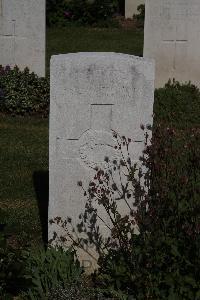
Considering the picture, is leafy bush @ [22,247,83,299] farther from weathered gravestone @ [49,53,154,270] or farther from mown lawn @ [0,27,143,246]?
weathered gravestone @ [49,53,154,270]

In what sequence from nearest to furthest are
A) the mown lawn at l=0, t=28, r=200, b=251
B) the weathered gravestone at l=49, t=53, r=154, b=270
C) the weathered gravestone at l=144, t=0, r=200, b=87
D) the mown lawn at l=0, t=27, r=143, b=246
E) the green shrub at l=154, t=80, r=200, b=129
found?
the weathered gravestone at l=49, t=53, r=154, b=270 < the mown lawn at l=0, t=27, r=143, b=246 < the mown lawn at l=0, t=28, r=200, b=251 < the green shrub at l=154, t=80, r=200, b=129 < the weathered gravestone at l=144, t=0, r=200, b=87

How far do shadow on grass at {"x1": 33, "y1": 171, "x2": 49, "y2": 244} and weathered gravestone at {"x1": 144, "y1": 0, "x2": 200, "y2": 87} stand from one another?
342 cm

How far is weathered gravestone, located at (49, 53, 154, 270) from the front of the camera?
4.03 meters

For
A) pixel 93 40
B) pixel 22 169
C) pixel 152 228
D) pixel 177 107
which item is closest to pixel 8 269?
pixel 152 228

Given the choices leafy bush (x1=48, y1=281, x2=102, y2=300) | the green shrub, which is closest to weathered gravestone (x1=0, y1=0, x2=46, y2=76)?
the green shrub

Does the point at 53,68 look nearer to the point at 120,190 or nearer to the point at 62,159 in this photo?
the point at 62,159

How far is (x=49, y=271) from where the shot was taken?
394cm

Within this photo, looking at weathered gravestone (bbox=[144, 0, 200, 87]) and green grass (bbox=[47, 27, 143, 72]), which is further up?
green grass (bbox=[47, 27, 143, 72])

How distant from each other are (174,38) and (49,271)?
5632 millimetres

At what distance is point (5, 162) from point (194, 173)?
8.81 feet

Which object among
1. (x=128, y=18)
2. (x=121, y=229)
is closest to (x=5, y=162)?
(x=121, y=229)

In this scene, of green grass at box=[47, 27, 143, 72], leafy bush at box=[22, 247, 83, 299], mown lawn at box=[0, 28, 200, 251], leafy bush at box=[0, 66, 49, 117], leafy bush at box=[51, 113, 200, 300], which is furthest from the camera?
green grass at box=[47, 27, 143, 72]

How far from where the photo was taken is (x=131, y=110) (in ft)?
13.4

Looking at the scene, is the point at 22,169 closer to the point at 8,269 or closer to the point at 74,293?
the point at 8,269
